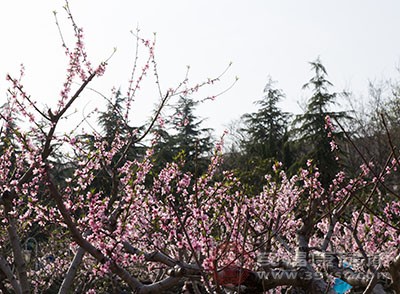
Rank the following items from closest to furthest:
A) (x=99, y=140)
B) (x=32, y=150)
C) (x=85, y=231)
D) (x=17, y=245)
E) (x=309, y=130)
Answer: (x=32, y=150) < (x=17, y=245) < (x=85, y=231) < (x=99, y=140) < (x=309, y=130)

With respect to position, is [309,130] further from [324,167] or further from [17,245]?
[17,245]

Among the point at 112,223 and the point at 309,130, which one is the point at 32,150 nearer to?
the point at 112,223

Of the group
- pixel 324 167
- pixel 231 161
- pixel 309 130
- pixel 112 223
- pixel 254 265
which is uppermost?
pixel 231 161

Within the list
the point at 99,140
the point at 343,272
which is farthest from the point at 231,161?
the point at 343,272

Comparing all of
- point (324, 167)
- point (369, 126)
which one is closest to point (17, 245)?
point (324, 167)

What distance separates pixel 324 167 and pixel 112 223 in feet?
48.1

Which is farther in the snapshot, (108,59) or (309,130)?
(309,130)

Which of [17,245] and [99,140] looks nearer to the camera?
[17,245]

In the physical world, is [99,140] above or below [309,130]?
below

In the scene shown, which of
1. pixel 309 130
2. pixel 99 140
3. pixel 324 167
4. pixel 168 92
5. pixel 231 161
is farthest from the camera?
pixel 231 161

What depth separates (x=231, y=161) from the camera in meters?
23.6

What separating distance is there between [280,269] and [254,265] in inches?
18.3

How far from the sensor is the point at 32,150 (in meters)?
3.02

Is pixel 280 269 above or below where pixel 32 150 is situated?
below
